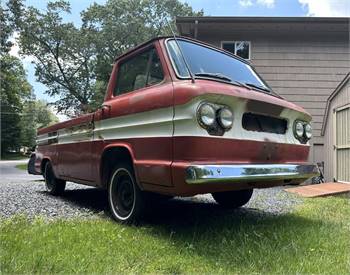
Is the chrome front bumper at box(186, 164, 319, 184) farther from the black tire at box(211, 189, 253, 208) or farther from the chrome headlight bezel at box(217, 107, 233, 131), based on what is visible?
the black tire at box(211, 189, 253, 208)

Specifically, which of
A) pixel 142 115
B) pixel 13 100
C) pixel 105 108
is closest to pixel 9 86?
pixel 13 100

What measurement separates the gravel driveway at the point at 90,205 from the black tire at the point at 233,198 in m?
0.11

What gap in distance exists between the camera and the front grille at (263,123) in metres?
3.76

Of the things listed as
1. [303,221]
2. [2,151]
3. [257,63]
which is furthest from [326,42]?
[2,151]

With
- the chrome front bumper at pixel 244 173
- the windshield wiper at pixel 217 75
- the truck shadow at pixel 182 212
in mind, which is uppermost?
the windshield wiper at pixel 217 75

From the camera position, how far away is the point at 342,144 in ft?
30.1

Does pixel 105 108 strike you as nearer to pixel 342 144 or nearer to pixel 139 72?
Answer: pixel 139 72

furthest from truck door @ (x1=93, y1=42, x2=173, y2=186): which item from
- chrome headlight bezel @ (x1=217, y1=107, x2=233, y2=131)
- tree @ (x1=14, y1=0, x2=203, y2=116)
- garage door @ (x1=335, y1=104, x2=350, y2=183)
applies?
tree @ (x1=14, y1=0, x2=203, y2=116)

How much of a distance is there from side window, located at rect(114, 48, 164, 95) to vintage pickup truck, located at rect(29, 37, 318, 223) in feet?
0.04

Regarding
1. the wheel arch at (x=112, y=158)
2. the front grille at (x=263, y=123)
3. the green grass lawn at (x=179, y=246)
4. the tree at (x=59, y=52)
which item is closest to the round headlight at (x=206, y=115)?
the front grille at (x=263, y=123)

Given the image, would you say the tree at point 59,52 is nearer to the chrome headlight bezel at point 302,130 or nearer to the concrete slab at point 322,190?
the concrete slab at point 322,190

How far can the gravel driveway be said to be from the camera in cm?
494

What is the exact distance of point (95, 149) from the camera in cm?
478

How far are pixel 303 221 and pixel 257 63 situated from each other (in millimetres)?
8879
